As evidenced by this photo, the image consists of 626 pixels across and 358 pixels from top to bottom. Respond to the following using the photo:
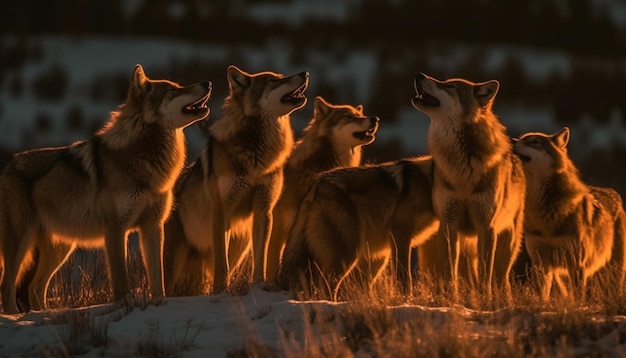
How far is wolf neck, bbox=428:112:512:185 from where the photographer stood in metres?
9.29

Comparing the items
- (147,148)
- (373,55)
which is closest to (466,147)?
(147,148)

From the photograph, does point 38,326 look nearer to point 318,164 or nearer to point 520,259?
point 318,164

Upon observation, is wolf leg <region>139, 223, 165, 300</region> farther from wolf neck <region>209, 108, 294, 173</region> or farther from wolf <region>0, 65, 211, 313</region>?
wolf neck <region>209, 108, 294, 173</region>

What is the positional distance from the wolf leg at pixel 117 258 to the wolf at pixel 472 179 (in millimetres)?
2674

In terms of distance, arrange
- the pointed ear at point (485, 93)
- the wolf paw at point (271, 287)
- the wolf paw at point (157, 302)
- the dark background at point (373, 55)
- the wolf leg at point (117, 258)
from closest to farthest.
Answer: the wolf paw at point (157, 302), the wolf paw at point (271, 287), the wolf leg at point (117, 258), the pointed ear at point (485, 93), the dark background at point (373, 55)

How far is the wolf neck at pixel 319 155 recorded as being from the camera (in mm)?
10586

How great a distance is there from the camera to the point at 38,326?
25.1ft

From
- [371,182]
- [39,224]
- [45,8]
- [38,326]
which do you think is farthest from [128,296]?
[45,8]

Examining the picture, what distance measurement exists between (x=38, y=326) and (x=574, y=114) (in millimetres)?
22613

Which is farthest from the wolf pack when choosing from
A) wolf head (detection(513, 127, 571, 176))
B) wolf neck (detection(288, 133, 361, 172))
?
wolf head (detection(513, 127, 571, 176))

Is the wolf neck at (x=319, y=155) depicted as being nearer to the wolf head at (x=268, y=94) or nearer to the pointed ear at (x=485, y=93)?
the wolf head at (x=268, y=94)

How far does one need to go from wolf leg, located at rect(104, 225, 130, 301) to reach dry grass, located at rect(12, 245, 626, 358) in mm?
812

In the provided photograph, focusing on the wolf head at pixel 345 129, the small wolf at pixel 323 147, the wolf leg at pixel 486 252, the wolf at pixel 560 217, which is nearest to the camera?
the wolf leg at pixel 486 252

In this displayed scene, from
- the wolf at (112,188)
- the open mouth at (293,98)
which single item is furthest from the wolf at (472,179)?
the wolf at (112,188)
